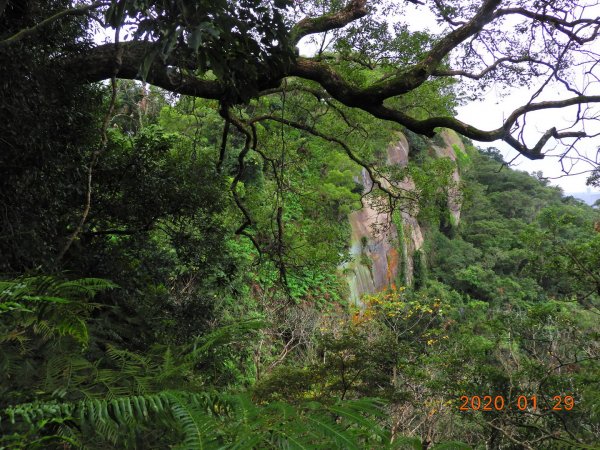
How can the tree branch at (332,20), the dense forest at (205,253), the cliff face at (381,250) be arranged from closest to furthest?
the dense forest at (205,253) → the tree branch at (332,20) → the cliff face at (381,250)

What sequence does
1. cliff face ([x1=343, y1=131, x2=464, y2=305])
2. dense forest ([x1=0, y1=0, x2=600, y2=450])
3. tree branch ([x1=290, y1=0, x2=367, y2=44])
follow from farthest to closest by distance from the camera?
cliff face ([x1=343, y1=131, x2=464, y2=305]), tree branch ([x1=290, y1=0, x2=367, y2=44]), dense forest ([x1=0, y1=0, x2=600, y2=450])

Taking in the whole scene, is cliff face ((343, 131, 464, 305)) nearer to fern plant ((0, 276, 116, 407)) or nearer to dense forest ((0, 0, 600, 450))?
dense forest ((0, 0, 600, 450))

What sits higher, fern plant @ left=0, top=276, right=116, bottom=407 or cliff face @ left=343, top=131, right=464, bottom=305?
cliff face @ left=343, top=131, right=464, bottom=305

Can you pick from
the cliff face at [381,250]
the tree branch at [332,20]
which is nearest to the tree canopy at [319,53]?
the tree branch at [332,20]

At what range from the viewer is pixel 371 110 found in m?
4.66

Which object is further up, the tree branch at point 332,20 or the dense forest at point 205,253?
the tree branch at point 332,20

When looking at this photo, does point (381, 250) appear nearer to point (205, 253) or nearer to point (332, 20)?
point (205, 253)

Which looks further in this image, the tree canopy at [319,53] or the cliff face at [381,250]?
the cliff face at [381,250]

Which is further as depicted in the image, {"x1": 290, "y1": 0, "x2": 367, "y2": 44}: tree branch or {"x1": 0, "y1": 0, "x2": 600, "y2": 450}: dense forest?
{"x1": 290, "y1": 0, "x2": 367, "y2": 44}: tree branch

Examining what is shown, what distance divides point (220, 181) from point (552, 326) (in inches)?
223

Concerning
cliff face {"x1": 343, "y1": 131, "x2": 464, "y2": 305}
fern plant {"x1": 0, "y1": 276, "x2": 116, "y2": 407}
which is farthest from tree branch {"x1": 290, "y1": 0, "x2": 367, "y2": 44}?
cliff face {"x1": 343, "y1": 131, "x2": 464, "y2": 305}

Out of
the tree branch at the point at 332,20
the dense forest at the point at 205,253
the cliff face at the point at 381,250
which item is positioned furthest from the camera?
the cliff face at the point at 381,250

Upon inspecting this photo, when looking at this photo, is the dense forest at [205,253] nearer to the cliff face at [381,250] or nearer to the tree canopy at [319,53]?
the tree canopy at [319,53]

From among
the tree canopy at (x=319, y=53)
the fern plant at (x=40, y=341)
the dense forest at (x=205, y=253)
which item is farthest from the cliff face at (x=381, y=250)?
the fern plant at (x=40, y=341)
